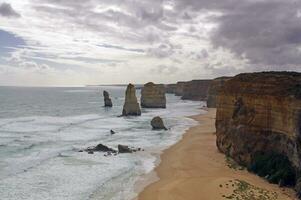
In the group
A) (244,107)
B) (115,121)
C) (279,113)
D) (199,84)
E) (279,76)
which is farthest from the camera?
(199,84)

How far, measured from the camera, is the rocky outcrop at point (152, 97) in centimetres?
11466

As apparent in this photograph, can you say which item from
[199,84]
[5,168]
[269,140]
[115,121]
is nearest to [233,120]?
[269,140]

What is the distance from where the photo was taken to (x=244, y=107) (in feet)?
128

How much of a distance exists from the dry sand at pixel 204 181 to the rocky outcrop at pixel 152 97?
6853cm

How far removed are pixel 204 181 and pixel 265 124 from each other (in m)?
Answer: 8.23

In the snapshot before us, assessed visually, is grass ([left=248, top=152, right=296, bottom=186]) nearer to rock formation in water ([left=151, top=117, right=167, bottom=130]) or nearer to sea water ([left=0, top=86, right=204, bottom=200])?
sea water ([left=0, top=86, right=204, bottom=200])

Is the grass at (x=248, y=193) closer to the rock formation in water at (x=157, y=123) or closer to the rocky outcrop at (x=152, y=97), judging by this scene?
the rock formation in water at (x=157, y=123)

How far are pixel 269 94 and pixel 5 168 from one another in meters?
25.7

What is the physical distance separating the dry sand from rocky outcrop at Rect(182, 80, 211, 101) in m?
119

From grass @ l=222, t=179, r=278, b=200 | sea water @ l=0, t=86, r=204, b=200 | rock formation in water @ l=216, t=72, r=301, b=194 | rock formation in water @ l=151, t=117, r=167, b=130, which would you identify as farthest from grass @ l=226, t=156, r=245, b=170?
rock formation in water @ l=151, t=117, r=167, b=130

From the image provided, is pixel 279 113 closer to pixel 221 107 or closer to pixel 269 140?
pixel 269 140

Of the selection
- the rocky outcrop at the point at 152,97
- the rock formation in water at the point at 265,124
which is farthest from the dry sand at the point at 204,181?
the rocky outcrop at the point at 152,97

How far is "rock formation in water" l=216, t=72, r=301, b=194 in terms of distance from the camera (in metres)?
30.7

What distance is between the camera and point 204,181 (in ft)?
106
